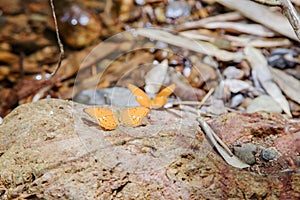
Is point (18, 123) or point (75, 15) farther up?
point (75, 15)

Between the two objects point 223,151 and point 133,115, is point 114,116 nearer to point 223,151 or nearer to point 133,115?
point 133,115

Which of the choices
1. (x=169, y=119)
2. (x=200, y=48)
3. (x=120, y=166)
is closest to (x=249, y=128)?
(x=169, y=119)

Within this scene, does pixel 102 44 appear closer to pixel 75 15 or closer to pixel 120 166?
pixel 75 15

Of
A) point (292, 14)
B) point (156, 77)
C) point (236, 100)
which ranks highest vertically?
point (292, 14)

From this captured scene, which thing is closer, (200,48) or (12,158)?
(12,158)

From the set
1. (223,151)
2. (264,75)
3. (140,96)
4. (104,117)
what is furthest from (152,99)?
(264,75)

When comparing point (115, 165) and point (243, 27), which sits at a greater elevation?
point (243, 27)
